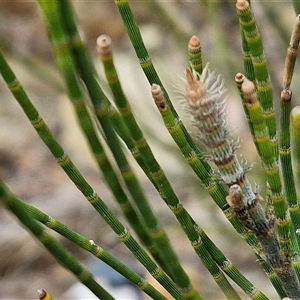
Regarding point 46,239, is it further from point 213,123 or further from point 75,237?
point 213,123

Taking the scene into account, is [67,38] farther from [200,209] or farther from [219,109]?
[200,209]

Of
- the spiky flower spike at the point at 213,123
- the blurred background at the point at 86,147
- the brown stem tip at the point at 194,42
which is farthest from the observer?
the blurred background at the point at 86,147

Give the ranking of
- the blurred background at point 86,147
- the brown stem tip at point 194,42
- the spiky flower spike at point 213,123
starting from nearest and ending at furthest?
the spiky flower spike at point 213,123, the brown stem tip at point 194,42, the blurred background at point 86,147

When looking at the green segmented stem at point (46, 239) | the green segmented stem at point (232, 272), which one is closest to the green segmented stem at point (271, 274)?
the green segmented stem at point (232, 272)

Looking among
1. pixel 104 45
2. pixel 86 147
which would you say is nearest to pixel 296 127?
pixel 104 45

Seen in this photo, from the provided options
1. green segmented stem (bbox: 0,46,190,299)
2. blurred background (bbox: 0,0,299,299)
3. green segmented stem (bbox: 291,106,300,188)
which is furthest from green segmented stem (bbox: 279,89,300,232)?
blurred background (bbox: 0,0,299,299)

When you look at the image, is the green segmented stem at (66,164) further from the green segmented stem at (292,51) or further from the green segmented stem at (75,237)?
the green segmented stem at (292,51)
